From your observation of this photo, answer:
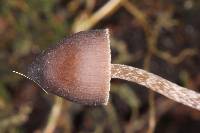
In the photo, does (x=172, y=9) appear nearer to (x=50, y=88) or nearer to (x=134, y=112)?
(x=134, y=112)

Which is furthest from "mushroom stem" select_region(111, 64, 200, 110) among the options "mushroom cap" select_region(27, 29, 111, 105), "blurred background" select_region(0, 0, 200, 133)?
"blurred background" select_region(0, 0, 200, 133)

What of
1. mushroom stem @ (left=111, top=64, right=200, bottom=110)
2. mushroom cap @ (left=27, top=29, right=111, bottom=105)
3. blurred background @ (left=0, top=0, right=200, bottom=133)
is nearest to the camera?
mushroom cap @ (left=27, top=29, right=111, bottom=105)

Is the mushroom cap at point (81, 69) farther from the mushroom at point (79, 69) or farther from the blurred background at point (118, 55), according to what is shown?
the blurred background at point (118, 55)

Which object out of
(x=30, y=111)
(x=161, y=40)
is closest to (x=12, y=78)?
(x=30, y=111)

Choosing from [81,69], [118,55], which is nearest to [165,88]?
[81,69]

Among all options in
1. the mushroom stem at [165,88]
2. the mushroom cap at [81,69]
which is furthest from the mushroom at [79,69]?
the mushroom stem at [165,88]

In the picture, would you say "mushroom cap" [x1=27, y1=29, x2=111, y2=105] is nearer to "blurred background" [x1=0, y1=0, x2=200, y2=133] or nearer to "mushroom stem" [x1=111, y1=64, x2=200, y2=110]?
"mushroom stem" [x1=111, y1=64, x2=200, y2=110]

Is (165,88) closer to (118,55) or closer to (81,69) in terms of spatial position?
(81,69)
